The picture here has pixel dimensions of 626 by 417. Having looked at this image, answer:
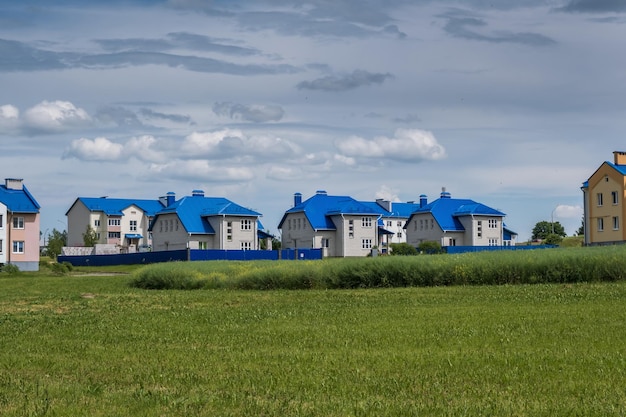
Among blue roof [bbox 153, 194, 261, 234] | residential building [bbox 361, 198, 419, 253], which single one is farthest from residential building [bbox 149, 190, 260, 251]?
residential building [bbox 361, 198, 419, 253]

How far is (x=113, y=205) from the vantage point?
380 feet

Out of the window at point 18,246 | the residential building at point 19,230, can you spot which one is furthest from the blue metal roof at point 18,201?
the window at point 18,246

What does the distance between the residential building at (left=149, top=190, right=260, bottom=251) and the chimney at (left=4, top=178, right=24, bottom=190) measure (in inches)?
609

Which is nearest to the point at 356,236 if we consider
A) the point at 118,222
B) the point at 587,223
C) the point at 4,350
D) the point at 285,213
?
the point at 285,213

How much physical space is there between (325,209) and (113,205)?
36312 mm

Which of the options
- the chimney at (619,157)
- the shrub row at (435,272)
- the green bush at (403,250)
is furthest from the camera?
the green bush at (403,250)

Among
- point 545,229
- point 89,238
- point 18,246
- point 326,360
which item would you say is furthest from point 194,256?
point 545,229

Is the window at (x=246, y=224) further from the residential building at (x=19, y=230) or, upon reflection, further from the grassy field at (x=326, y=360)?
the grassy field at (x=326, y=360)

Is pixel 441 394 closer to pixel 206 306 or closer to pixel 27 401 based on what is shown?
pixel 27 401

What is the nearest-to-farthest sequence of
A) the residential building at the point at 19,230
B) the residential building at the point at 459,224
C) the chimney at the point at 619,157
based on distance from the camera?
the residential building at the point at 19,230
the chimney at the point at 619,157
the residential building at the point at 459,224

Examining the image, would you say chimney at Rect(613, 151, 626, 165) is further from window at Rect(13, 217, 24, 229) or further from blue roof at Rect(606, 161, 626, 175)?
window at Rect(13, 217, 24, 229)

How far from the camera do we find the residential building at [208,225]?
279 feet

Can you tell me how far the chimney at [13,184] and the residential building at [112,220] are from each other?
3475cm

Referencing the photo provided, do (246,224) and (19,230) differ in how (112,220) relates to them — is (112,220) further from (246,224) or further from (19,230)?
(19,230)
